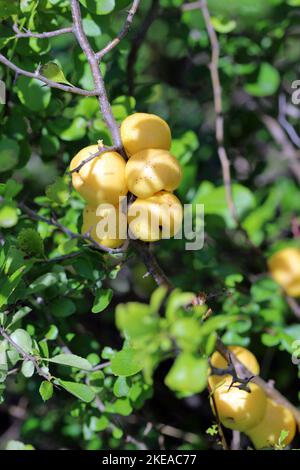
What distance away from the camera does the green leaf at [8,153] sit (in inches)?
40.5

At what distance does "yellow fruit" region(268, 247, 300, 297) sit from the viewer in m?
1.43

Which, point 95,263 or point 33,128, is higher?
point 33,128

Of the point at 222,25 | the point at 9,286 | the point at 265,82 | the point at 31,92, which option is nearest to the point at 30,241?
the point at 9,286

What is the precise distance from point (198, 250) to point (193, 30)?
0.55 m

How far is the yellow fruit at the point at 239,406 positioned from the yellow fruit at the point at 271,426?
0.20 ft

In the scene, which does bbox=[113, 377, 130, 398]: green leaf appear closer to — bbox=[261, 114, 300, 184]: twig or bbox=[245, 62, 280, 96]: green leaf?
bbox=[245, 62, 280, 96]: green leaf

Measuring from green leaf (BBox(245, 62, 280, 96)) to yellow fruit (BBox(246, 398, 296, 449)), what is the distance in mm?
714

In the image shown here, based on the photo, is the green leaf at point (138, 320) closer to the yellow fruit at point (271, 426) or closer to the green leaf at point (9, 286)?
the green leaf at point (9, 286)

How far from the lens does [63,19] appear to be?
111cm

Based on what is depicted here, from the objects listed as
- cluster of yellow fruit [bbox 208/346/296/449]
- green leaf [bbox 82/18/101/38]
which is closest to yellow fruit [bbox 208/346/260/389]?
cluster of yellow fruit [bbox 208/346/296/449]

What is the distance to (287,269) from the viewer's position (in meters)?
1.43

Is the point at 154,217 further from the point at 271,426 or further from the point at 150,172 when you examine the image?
the point at 271,426

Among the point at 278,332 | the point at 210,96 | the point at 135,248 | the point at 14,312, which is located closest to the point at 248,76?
the point at 210,96

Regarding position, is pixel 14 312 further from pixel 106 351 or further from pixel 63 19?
pixel 63 19
